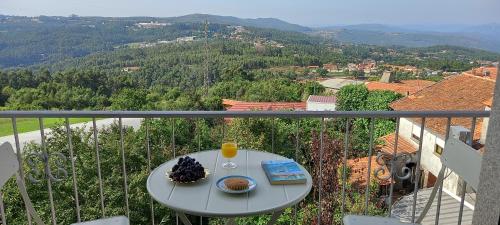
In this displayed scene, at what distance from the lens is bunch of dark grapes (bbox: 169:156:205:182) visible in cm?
186

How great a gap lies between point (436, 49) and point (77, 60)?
53192mm

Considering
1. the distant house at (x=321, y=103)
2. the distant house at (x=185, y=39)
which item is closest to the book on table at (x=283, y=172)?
the distant house at (x=321, y=103)

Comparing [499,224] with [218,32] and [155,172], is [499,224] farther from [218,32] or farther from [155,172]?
[218,32]

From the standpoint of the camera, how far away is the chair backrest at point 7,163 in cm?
188

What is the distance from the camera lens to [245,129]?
12117 millimetres

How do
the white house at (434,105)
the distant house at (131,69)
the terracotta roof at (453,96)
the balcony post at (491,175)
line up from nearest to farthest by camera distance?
the balcony post at (491,175), the white house at (434,105), the terracotta roof at (453,96), the distant house at (131,69)

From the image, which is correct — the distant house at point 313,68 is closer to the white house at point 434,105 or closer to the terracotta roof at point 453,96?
the white house at point 434,105

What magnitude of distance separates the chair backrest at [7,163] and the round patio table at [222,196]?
70cm

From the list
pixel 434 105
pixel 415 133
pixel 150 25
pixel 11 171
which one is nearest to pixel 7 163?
pixel 11 171

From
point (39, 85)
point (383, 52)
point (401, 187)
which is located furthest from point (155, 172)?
point (383, 52)

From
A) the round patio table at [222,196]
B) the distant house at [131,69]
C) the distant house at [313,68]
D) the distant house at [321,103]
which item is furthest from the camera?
the distant house at [313,68]

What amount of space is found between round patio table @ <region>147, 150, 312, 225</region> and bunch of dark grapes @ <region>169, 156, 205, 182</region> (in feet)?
0.10

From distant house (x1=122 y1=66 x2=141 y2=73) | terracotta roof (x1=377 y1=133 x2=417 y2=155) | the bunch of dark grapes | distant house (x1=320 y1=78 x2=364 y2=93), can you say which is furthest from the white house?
distant house (x1=122 y1=66 x2=141 y2=73)

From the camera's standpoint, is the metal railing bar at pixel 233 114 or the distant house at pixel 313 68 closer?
the metal railing bar at pixel 233 114
